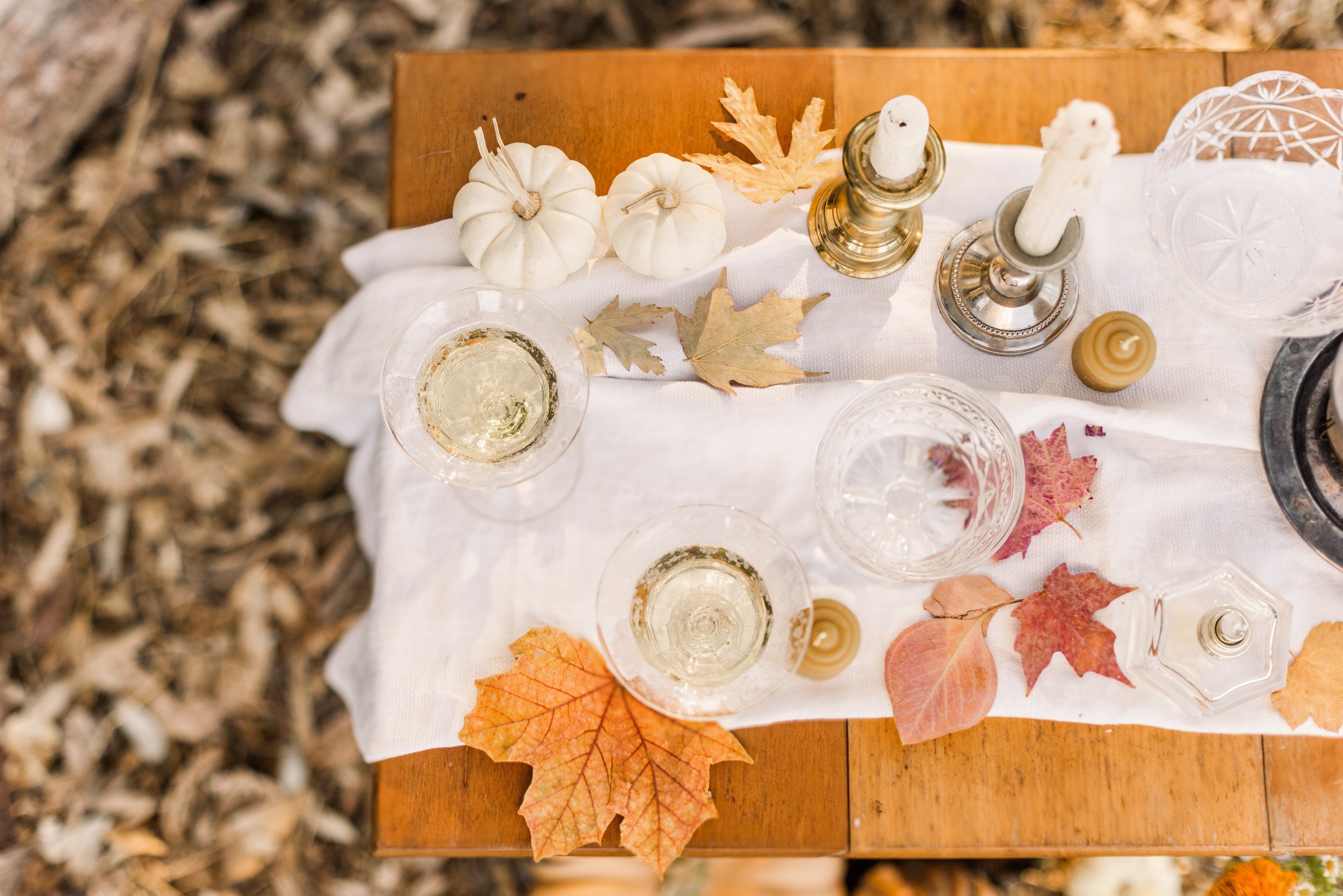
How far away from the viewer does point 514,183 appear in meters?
0.97

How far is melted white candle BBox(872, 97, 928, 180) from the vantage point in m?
0.81

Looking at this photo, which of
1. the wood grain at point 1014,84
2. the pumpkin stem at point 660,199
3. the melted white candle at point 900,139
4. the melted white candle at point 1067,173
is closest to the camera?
the melted white candle at point 1067,173

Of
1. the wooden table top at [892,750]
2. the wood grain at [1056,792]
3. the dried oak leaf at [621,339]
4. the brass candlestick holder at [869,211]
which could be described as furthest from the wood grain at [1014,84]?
the wood grain at [1056,792]

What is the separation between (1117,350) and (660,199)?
523 mm

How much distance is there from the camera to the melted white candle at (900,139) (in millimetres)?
814

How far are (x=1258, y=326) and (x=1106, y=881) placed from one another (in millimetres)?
882

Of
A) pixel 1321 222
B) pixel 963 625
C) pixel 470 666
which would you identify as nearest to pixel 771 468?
pixel 963 625

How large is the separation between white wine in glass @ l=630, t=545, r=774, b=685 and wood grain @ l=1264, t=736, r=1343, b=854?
0.59m

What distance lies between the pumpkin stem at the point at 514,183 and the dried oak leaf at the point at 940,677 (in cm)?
63

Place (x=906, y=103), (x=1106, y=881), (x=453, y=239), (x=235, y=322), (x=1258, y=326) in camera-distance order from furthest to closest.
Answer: (x=235, y=322) → (x=1106, y=881) → (x=453, y=239) → (x=1258, y=326) → (x=906, y=103)

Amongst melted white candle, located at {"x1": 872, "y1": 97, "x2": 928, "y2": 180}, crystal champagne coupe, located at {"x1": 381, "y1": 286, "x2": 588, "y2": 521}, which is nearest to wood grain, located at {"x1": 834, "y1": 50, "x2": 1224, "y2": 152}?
melted white candle, located at {"x1": 872, "y1": 97, "x2": 928, "y2": 180}

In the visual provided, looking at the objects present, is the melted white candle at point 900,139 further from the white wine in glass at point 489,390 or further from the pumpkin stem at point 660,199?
the white wine in glass at point 489,390

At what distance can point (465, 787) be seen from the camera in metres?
1.02

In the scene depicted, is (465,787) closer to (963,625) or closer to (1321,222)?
(963,625)
